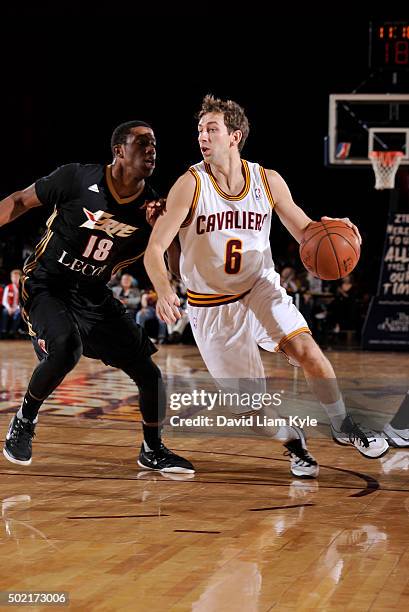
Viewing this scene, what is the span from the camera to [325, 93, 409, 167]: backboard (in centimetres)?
1492

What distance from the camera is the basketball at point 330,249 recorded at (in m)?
4.97

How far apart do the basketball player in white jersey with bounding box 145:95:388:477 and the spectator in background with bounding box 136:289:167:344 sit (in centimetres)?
1121

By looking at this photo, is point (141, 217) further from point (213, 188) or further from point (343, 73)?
point (343, 73)

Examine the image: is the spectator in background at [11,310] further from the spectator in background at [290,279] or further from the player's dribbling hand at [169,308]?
the player's dribbling hand at [169,308]

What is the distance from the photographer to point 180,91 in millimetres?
21203

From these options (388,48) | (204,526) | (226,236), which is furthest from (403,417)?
(388,48)

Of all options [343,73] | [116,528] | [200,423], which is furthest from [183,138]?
[116,528]

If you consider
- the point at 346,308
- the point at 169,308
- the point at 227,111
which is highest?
the point at 227,111

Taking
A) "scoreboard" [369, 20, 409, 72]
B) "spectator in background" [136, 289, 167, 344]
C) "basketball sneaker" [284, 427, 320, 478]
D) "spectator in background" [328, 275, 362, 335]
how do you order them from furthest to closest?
"spectator in background" [328, 275, 362, 335]
"spectator in background" [136, 289, 167, 344]
"scoreboard" [369, 20, 409, 72]
"basketball sneaker" [284, 427, 320, 478]

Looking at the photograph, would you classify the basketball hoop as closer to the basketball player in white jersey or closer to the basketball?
the basketball player in white jersey

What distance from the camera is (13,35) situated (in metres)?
18.7

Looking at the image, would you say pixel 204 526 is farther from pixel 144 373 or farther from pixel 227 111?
pixel 227 111

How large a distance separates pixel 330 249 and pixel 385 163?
34.2 ft

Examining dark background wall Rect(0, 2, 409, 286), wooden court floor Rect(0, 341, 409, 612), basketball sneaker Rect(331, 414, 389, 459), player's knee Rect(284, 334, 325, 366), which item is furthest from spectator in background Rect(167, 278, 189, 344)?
player's knee Rect(284, 334, 325, 366)
